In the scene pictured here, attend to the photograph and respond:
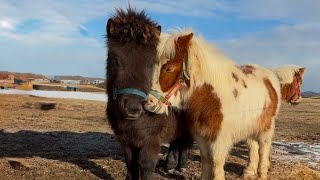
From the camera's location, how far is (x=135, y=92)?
4.62 m

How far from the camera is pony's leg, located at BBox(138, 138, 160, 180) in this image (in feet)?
18.1

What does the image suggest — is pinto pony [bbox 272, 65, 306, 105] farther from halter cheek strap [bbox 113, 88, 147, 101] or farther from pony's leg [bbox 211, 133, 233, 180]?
halter cheek strap [bbox 113, 88, 147, 101]

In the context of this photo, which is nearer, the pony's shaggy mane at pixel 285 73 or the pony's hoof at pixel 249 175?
the pony's hoof at pixel 249 175

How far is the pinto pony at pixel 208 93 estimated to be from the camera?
5.10m

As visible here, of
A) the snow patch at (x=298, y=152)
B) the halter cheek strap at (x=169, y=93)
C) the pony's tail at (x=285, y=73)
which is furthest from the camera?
the snow patch at (x=298, y=152)

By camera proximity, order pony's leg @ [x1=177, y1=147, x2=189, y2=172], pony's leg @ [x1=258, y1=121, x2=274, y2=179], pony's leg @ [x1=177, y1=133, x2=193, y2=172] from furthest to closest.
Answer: pony's leg @ [x1=177, y1=147, x2=189, y2=172]
pony's leg @ [x1=177, y1=133, x2=193, y2=172]
pony's leg @ [x1=258, y1=121, x2=274, y2=179]

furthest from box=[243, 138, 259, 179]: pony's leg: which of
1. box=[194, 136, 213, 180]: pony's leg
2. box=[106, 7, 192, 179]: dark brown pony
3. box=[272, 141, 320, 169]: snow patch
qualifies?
box=[272, 141, 320, 169]: snow patch

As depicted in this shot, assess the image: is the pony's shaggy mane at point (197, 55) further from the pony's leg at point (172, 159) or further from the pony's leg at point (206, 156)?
the pony's leg at point (172, 159)

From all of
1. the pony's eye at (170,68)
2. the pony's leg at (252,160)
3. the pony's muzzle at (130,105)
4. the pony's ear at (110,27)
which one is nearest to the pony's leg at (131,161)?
the pony's muzzle at (130,105)

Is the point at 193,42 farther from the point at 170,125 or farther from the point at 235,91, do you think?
the point at 170,125

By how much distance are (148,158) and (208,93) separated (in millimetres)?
1256

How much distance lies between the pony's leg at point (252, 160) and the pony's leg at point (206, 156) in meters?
1.49

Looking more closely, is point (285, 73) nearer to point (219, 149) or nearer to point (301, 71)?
point (301, 71)

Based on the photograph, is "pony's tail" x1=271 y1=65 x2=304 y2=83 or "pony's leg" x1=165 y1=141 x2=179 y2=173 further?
"pony's tail" x1=271 y1=65 x2=304 y2=83
